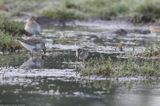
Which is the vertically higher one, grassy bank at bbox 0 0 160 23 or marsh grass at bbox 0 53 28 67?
grassy bank at bbox 0 0 160 23

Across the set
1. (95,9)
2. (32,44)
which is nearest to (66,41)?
(32,44)

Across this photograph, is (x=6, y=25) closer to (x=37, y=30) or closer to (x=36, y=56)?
(x=37, y=30)

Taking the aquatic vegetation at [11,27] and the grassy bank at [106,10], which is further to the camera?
the grassy bank at [106,10]

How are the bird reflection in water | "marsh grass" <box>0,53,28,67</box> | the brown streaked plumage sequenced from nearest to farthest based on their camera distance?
1. the bird reflection in water
2. "marsh grass" <box>0,53,28,67</box>
3. the brown streaked plumage

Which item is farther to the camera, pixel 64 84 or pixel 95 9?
pixel 95 9

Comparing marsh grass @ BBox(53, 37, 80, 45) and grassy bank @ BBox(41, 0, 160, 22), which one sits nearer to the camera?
marsh grass @ BBox(53, 37, 80, 45)

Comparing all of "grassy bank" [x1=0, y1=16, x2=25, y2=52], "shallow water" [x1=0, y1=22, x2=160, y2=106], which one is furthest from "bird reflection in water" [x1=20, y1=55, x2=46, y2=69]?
"grassy bank" [x1=0, y1=16, x2=25, y2=52]

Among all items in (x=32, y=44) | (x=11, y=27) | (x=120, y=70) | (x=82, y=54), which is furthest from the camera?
(x=11, y=27)

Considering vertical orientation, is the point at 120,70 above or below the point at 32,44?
below

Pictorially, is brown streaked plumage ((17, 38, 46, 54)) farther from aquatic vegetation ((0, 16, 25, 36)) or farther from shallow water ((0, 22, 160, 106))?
aquatic vegetation ((0, 16, 25, 36))

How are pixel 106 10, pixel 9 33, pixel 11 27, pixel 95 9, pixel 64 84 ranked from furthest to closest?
pixel 95 9, pixel 106 10, pixel 11 27, pixel 9 33, pixel 64 84

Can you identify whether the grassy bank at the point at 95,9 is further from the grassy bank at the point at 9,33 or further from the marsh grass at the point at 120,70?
the marsh grass at the point at 120,70

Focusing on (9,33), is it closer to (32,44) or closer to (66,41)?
(66,41)

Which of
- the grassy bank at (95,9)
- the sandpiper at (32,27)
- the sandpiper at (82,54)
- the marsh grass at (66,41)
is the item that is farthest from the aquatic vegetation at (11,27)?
the grassy bank at (95,9)
